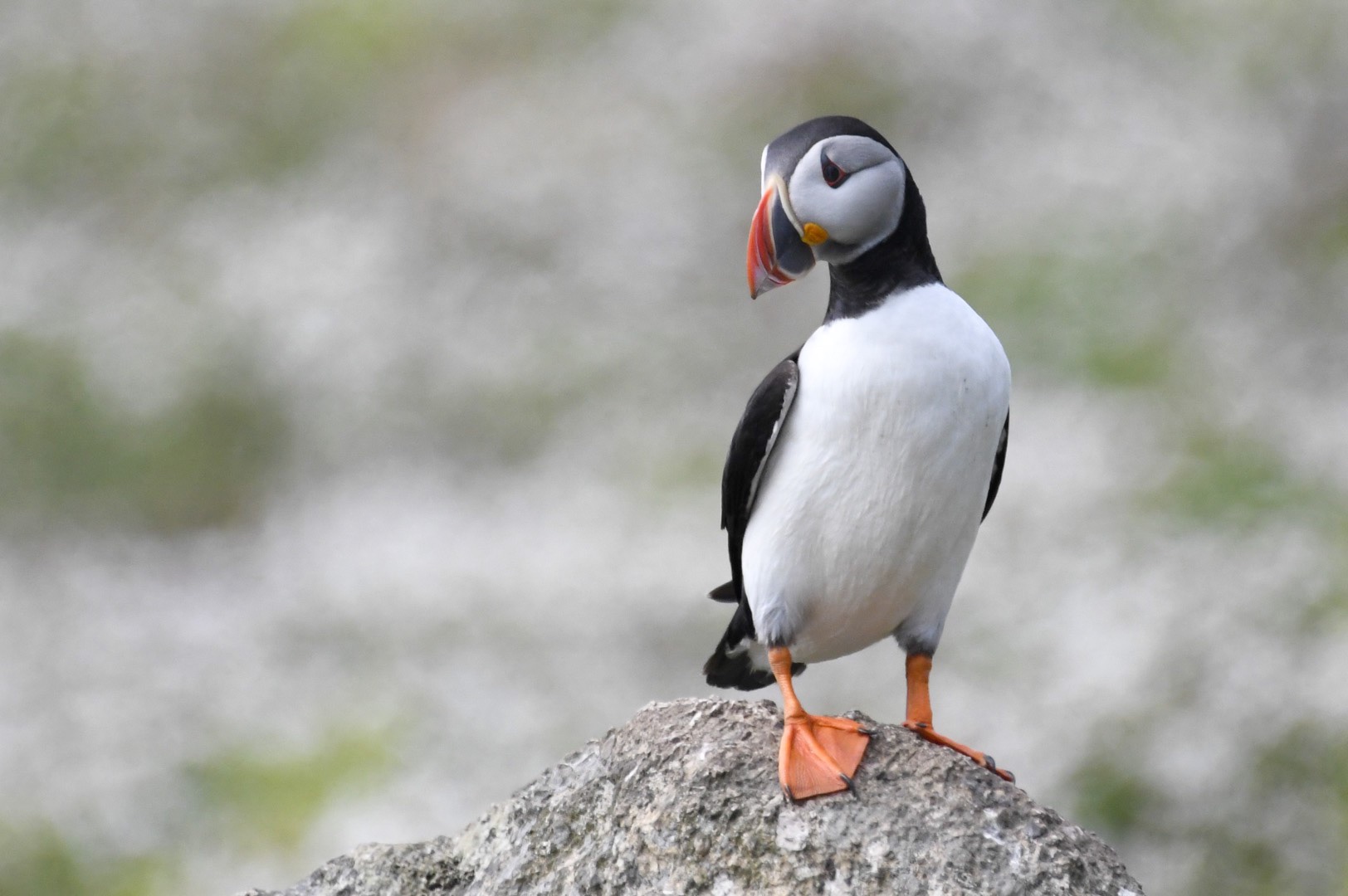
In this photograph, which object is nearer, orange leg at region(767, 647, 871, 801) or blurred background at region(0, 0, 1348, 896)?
orange leg at region(767, 647, 871, 801)

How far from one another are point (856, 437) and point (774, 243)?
1.64ft

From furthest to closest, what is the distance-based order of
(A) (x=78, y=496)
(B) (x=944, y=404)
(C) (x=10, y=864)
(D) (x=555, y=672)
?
(A) (x=78, y=496), (D) (x=555, y=672), (C) (x=10, y=864), (B) (x=944, y=404)

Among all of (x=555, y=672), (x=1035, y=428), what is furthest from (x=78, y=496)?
(x=1035, y=428)

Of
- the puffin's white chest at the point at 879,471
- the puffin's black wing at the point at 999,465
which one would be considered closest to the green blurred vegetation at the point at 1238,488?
the puffin's black wing at the point at 999,465

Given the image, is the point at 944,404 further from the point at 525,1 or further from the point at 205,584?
the point at 525,1

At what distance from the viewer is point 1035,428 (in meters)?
8.38

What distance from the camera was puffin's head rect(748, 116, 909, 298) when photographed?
3.26 m

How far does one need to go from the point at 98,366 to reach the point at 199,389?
0.75 meters

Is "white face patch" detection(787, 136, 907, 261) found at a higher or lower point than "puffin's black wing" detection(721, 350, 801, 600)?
higher

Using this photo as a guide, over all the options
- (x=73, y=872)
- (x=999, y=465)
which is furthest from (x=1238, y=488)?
(x=73, y=872)

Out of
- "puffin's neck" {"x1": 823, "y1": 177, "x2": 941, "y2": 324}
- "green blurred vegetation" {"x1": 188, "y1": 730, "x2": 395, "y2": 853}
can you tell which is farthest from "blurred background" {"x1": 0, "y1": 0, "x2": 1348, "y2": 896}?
"puffin's neck" {"x1": 823, "y1": 177, "x2": 941, "y2": 324}

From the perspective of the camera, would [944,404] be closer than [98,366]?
Yes

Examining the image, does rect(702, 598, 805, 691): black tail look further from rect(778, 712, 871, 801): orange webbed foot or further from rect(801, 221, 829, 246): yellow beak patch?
rect(801, 221, 829, 246): yellow beak patch

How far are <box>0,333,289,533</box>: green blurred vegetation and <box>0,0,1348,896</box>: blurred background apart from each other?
1.2 inches
